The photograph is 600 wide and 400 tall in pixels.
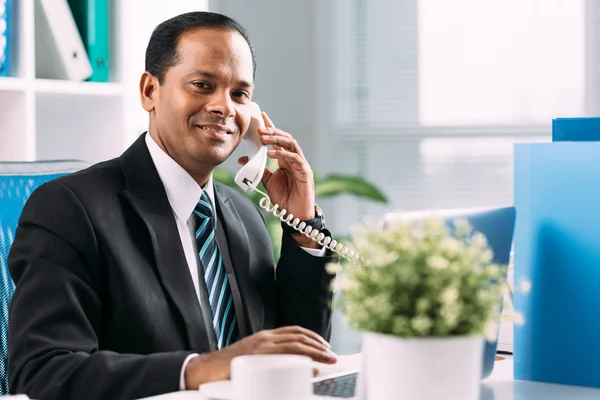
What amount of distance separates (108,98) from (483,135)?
6.20 ft

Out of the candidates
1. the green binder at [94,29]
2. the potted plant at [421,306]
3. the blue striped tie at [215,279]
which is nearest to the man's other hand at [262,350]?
the potted plant at [421,306]

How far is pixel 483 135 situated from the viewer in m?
4.15

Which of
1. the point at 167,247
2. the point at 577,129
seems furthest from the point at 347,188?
the point at 577,129

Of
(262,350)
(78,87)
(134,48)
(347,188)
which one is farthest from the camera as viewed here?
(347,188)

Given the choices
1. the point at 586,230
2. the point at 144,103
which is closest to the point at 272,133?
the point at 144,103

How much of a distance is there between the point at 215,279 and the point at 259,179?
312mm

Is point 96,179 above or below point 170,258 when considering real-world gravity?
above

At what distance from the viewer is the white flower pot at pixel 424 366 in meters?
0.94

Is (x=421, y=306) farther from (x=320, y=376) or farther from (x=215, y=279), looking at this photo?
(x=215, y=279)

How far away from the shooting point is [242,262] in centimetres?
183

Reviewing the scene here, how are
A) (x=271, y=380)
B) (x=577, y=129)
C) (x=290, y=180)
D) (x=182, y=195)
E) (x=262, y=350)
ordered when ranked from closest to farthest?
(x=271, y=380) → (x=262, y=350) → (x=577, y=129) → (x=182, y=195) → (x=290, y=180)

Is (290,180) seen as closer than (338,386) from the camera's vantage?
No

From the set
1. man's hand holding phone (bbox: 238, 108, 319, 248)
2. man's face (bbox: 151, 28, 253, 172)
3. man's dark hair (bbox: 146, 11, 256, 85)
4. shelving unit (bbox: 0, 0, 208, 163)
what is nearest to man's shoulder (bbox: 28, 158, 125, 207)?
man's face (bbox: 151, 28, 253, 172)

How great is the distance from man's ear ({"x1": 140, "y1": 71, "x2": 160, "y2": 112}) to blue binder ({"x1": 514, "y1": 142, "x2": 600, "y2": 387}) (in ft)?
2.57
